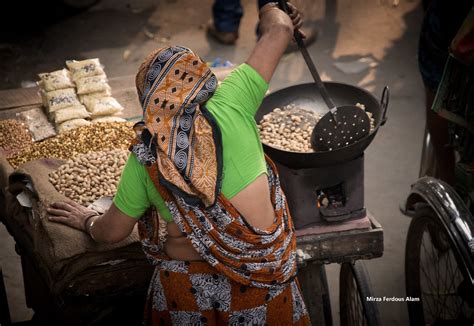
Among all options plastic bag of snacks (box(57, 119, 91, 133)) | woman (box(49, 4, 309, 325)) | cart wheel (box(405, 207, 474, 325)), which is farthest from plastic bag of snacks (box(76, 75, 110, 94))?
cart wheel (box(405, 207, 474, 325))

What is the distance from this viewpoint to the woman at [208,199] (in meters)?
2.17

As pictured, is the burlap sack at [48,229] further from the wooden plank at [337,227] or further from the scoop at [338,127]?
the scoop at [338,127]

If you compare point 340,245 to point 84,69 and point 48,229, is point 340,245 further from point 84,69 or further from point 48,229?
point 84,69

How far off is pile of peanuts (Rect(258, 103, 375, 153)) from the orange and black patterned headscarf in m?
0.69

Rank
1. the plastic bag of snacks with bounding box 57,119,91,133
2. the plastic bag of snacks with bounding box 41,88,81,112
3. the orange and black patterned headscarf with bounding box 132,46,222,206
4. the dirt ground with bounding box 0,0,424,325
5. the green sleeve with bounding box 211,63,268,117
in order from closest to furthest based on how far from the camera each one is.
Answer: the orange and black patterned headscarf with bounding box 132,46,222,206
the green sleeve with bounding box 211,63,268,117
the plastic bag of snacks with bounding box 57,119,91,133
the plastic bag of snacks with bounding box 41,88,81,112
the dirt ground with bounding box 0,0,424,325

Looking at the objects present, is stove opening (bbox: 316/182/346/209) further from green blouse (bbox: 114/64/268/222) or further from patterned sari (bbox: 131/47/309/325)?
green blouse (bbox: 114/64/268/222)

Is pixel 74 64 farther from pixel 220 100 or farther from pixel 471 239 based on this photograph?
pixel 471 239

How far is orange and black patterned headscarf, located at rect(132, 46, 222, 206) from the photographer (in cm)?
214

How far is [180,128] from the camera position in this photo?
7.08 feet

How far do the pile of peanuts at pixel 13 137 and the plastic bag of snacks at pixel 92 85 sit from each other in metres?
0.40

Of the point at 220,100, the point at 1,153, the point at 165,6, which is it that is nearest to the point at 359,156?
the point at 220,100

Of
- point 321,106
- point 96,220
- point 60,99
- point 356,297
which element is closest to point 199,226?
point 96,220

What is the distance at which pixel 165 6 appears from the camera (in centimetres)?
777

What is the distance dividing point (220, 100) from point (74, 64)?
6.32ft
